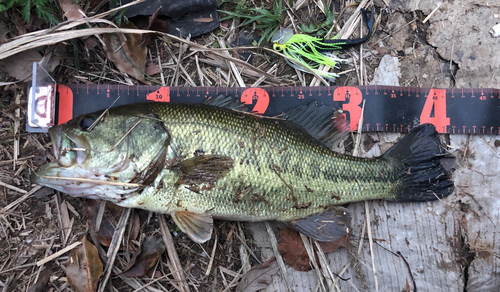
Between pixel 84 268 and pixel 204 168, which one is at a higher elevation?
pixel 204 168

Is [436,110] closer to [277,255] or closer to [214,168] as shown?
[277,255]

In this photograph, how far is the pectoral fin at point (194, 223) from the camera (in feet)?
8.08

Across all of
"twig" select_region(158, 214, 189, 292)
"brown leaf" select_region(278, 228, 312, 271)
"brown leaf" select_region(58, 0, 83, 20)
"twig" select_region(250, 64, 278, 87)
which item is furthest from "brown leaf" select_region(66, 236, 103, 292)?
"twig" select_region(250, 64, 278, 87)

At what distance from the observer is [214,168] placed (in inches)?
90.6

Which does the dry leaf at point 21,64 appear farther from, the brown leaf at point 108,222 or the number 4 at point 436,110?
the number 4 at point 436,110

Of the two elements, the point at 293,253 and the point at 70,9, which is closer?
the point at 70,9

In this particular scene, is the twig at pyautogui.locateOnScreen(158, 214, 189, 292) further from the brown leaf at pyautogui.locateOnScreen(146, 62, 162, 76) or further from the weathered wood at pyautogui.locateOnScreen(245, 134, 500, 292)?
the brown leaf at pyautogui.locateOnScreen(146, 62, 162, 76)

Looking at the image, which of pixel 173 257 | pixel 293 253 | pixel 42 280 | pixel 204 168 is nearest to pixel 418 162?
pixel 293 253

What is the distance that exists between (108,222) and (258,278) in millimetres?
1557

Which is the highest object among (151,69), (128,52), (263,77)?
(128,52)

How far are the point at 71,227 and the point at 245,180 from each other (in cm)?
181

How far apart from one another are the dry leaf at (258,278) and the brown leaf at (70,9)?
9.65 ft

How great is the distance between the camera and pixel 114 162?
2.24 meters

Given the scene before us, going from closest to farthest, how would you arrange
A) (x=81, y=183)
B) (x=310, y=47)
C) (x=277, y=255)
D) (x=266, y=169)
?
(x=81, y=183) → (x=266, y=169) → (x=277, y=255) → (x=310, y=47)
